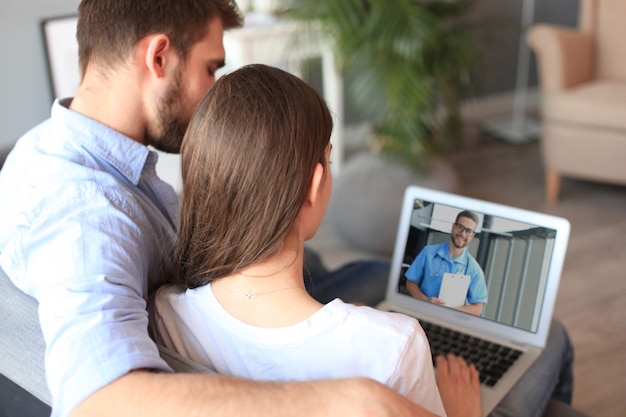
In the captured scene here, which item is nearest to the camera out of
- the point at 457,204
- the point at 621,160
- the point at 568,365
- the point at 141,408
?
the point at 141,408

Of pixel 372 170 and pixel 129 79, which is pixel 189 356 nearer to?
pixel 129 79

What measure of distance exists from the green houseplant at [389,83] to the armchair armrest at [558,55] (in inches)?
14.0

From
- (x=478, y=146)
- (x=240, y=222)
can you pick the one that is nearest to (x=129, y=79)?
(x=240, y=222)

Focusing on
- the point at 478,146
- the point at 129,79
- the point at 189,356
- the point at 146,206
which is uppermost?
the point at 129,79

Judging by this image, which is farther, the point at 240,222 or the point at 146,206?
the point at 146,206

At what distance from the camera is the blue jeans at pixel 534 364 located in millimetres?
1181

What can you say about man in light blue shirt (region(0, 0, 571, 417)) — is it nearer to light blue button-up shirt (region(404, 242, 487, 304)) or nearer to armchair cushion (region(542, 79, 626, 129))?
light blue button-up shirt (region(404, 242, 487, 304))

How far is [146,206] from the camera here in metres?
1.09

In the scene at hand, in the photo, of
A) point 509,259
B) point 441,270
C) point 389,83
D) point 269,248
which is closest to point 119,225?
point 269,248

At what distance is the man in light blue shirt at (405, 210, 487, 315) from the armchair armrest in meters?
1.89

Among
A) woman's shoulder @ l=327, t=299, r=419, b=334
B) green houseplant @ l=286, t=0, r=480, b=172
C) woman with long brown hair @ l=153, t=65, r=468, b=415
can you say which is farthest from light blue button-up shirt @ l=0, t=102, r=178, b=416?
green houseplant @ l=286, t=0, r=480, b=172

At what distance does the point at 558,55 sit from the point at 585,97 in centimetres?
21

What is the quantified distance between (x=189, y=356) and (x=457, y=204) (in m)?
0.57

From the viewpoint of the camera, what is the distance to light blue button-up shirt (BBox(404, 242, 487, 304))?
1199mm
